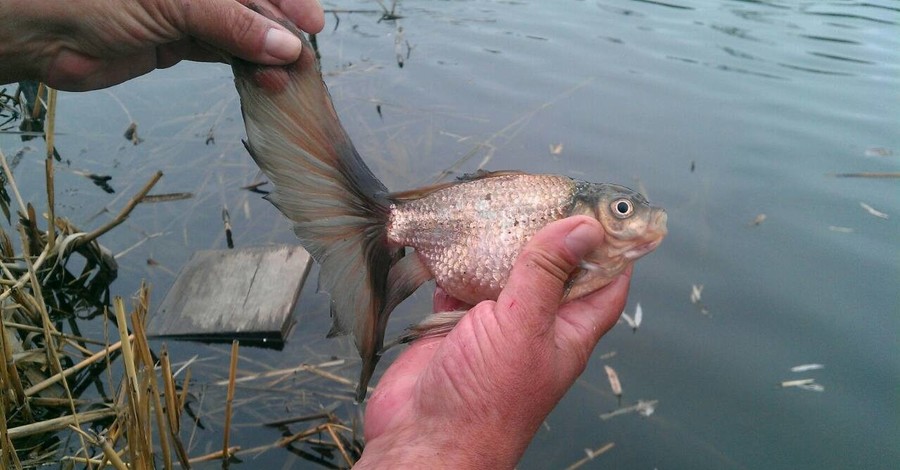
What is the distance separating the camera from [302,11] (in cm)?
277

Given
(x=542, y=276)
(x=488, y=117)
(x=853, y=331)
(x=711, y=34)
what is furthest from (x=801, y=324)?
(x=711, y=34)

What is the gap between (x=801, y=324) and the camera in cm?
432

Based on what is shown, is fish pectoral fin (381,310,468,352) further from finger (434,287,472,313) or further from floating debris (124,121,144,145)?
floating debris (124,121,144,145)

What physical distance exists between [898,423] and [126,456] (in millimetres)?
4127

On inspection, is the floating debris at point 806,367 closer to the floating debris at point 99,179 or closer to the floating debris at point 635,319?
the floating debris at point 635,319

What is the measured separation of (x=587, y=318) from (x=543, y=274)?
40cm

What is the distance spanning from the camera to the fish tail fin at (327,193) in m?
2.17

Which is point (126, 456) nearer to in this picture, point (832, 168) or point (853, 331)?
point (853, 331)

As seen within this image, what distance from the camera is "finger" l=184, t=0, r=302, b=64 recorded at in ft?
7.09

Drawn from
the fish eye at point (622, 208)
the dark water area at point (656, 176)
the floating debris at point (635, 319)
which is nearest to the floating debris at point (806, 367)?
the dark water area at point (656, 176)

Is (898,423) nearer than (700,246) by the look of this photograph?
Yes

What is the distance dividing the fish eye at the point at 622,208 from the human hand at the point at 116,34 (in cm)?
122

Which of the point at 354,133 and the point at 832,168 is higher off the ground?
the point at 354,133

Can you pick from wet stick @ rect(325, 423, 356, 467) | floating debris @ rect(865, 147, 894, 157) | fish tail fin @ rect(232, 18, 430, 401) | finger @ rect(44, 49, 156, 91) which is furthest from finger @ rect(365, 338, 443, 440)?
floating debris @ rect(865, 147, 894, 157)
